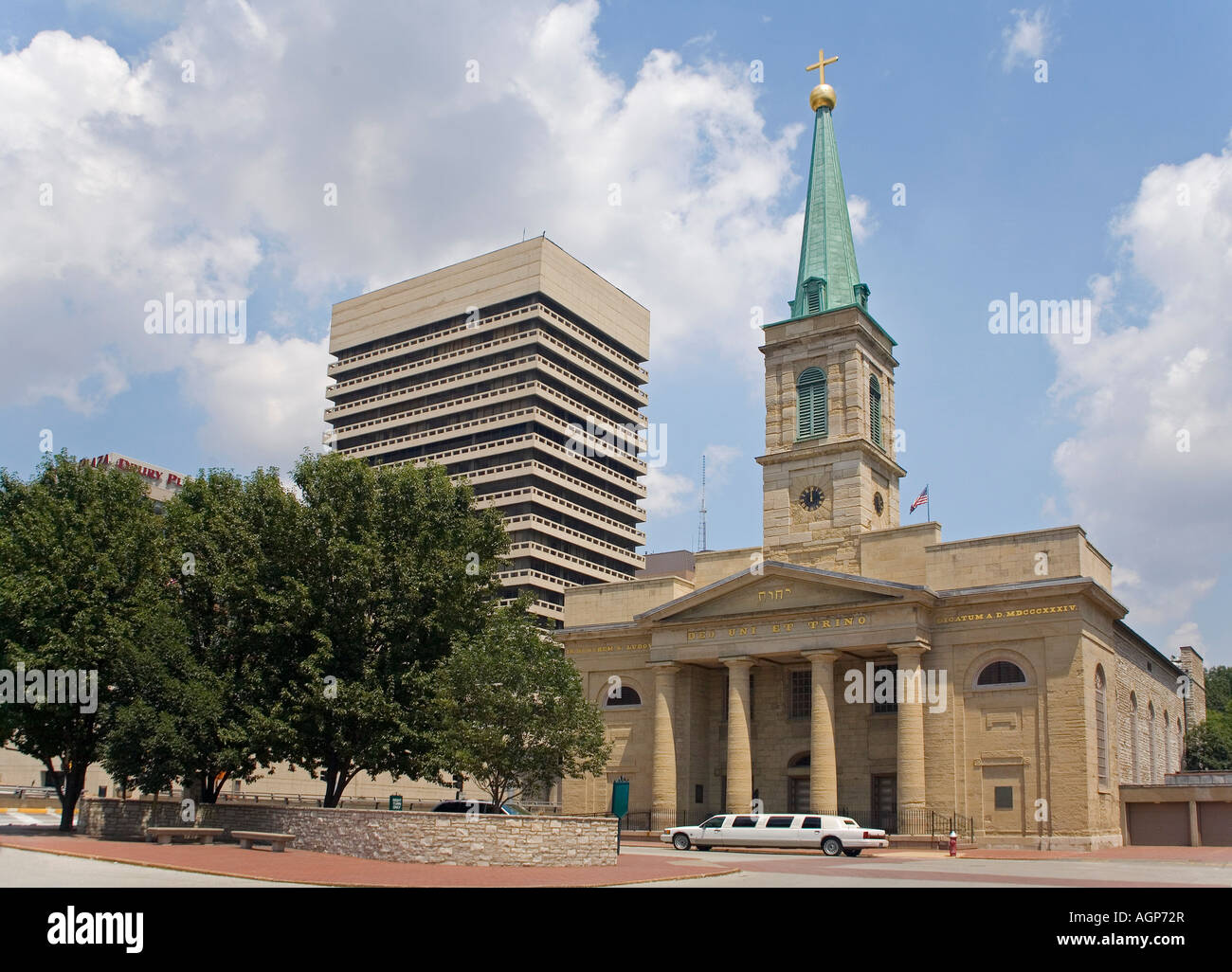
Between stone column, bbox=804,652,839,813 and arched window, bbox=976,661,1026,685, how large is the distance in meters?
6.25

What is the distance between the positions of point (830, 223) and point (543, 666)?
33.2 metres

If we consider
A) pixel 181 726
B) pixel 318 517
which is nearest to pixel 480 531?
pixel 318 517

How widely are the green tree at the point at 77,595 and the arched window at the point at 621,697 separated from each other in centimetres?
2390

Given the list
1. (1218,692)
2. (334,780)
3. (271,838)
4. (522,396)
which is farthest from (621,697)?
(1218,692)

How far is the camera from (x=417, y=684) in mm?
37875

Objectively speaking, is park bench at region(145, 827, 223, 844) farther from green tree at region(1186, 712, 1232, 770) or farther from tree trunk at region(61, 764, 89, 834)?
green tree at region(1186, 712, 1232, 770)

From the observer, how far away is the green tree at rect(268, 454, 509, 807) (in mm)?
37031

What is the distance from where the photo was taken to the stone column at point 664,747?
171 feet

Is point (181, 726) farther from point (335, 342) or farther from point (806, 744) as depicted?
point (335, 342)

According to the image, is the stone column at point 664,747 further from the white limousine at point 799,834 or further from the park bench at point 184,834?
the park bench at point 184,834

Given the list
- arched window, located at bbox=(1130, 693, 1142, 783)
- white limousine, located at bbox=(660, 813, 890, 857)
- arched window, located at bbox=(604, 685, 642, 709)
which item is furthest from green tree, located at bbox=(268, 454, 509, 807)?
arched window, located at bbox=(1130, 693, 1142, 783)

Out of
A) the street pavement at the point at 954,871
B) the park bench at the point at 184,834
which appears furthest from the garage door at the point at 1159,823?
the park bench at the point at 184,834

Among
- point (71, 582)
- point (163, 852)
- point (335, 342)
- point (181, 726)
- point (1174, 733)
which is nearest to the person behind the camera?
point (163, 852)
